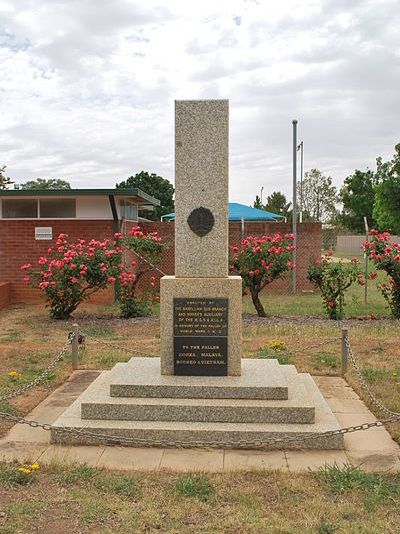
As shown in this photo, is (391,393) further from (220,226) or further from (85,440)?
(85,440)

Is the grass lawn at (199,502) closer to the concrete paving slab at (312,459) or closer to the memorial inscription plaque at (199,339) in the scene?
the concrete paving slab at (312,459)

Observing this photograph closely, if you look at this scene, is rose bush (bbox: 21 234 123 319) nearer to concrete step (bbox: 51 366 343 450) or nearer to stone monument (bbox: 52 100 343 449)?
stone monument (bbox: 52 100 343 449)

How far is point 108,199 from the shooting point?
15.5 meters

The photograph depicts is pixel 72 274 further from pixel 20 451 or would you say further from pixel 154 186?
pixel 154 186

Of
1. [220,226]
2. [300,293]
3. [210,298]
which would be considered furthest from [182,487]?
[300,293]

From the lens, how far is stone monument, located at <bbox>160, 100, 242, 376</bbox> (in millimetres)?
6172

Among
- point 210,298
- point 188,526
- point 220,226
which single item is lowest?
point 188,526

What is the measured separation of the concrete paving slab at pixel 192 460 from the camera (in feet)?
16.1

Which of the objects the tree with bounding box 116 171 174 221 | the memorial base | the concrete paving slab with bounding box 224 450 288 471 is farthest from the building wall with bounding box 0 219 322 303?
the tree with bounding box 116 171 174 221

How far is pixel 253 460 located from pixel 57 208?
11.8m

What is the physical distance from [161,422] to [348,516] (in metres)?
2.11

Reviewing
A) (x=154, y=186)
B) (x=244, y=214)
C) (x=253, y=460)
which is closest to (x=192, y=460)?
(x=253, y=460)

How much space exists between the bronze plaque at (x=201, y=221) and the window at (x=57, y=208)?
32.6 ft

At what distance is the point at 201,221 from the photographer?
6.25 meters
